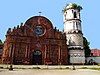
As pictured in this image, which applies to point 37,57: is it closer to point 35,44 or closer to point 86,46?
point 35,44

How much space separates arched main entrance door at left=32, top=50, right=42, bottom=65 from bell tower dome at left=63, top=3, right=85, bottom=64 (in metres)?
6.44

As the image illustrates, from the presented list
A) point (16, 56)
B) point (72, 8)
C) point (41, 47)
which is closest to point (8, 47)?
point (16, 56)

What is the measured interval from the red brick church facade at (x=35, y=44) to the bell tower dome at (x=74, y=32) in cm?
164

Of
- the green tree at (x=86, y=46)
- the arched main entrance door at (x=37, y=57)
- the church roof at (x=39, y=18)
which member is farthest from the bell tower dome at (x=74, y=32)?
the green tree at (x=86, y=46)

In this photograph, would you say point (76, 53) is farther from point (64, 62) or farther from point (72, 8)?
point (72, 8)

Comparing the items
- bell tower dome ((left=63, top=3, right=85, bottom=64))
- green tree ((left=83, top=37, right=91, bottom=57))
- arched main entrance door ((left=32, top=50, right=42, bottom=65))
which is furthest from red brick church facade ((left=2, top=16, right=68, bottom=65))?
green tree ((left=83, top=37, right=91, bottom=57))

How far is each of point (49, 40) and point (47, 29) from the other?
2.60 meters

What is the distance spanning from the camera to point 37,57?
144ft

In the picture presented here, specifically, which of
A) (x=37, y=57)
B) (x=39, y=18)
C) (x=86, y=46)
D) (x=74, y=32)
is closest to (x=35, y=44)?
(x=37, y=57)

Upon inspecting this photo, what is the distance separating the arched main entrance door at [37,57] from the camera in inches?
1716

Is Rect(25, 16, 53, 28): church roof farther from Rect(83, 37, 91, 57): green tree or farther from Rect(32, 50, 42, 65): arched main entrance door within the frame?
Rect(83, 37, 91, 57): green tree

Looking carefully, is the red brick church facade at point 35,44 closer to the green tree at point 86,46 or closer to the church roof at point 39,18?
the church roof at point 39,18

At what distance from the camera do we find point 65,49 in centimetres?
4462

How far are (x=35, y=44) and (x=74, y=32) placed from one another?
9074 millimetres
